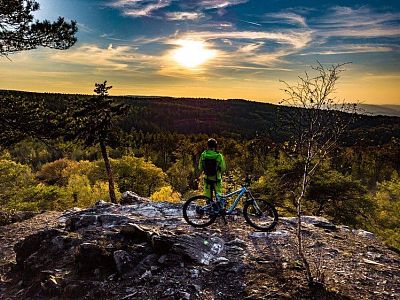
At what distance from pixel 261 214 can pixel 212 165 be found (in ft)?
7.41

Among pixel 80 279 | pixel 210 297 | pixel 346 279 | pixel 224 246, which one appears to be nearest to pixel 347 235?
pixel 346 279

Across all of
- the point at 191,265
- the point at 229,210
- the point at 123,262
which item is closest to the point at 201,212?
the point at 229,210

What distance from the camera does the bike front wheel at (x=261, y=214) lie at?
37.3 ft

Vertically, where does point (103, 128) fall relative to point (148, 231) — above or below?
above

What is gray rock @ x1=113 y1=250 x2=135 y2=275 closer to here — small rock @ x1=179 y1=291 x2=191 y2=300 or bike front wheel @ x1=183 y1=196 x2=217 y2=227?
small rock @ x1=179 y1=291 x2=191 y2=300

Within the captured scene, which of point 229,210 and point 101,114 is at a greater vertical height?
point 101,114

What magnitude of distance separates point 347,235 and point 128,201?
975 centimetres

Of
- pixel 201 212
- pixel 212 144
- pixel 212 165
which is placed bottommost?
pixel 201 212

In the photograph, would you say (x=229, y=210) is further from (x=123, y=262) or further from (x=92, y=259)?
(x=92, y=259)

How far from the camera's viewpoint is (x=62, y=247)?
1084cm

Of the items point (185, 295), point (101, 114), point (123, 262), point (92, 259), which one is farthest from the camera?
point (101, 114)

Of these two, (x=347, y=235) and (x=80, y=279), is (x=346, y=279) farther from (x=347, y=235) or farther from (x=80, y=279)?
(x=80, y=279)

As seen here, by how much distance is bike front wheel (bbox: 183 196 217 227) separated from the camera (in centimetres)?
1130

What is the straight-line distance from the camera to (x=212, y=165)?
11.4 metres
